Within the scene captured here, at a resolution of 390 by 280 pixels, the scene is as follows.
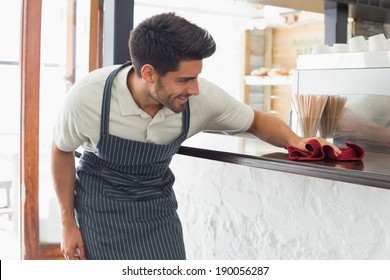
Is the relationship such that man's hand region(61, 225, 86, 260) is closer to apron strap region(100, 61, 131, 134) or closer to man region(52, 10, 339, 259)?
man region(52, 10, 339, 259)

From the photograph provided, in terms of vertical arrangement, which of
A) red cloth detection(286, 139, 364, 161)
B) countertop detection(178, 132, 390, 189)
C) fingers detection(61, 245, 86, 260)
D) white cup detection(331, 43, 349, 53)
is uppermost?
white cup detection(331, 43, 349, 53)

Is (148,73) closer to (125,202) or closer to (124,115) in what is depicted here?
(124,115)

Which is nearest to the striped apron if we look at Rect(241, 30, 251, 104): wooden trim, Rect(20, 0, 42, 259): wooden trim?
Rect(20, 0, 42, 259): wooden trim

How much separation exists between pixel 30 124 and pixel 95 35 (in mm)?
751

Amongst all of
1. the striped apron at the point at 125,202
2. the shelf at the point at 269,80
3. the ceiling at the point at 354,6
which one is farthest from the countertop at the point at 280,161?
the shelf at the point at 269,80

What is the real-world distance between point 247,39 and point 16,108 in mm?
3078

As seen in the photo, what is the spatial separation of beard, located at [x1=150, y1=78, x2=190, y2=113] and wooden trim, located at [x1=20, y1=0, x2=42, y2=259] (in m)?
2.02

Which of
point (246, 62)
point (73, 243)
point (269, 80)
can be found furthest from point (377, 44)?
point (246, 62)

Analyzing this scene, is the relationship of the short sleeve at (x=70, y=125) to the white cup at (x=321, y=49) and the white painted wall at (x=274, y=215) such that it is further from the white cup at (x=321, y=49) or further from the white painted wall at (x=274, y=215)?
the white cup at (x=321, y=49)

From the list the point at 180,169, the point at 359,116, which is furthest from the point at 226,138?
the point at 359,116

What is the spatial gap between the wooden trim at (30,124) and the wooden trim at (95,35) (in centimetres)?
35

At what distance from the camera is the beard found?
1.76 meters

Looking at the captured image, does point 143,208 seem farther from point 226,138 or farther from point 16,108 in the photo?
point 16,108

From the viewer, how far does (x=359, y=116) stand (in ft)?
7.81
